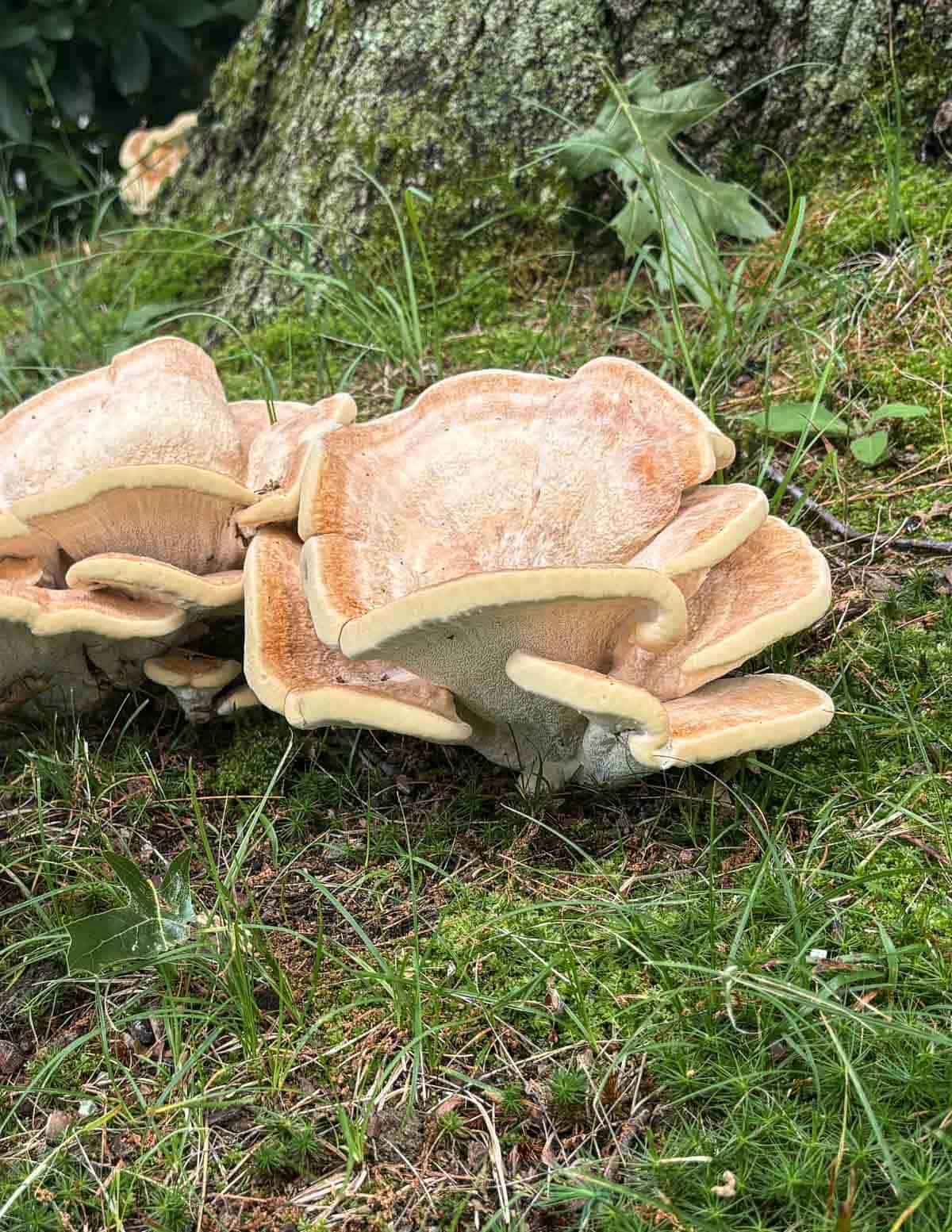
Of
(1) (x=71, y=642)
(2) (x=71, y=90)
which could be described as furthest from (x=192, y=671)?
(2) (x=71, y=90)

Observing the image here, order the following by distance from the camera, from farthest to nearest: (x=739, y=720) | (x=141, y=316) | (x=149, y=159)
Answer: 1. (x=149, y=159)
2. (x=141, y=316)
3. (x=739, y=720)

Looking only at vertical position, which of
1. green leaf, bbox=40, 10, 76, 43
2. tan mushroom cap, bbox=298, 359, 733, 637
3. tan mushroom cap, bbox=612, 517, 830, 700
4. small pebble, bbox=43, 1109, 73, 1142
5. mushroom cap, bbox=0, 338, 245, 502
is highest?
green leaf, bbox=40, 10, 76, 43

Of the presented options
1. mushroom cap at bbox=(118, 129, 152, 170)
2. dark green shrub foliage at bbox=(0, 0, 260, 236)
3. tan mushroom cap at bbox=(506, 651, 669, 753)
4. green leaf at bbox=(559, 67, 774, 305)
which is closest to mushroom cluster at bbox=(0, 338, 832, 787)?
tan mushroom cap at bbox=(506, 651, 669, 753)

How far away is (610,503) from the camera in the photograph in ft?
8.91

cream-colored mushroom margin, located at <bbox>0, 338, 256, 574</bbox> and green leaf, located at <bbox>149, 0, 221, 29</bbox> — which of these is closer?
cream-colored mushroom margin, located at <bbox>0, 338, 256, 574</bbox>

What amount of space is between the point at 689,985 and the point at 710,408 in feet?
6.30

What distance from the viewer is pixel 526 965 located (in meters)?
2.26

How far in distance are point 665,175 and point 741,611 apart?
2196mm

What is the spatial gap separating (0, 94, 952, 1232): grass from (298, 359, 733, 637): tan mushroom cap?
0.54 meters

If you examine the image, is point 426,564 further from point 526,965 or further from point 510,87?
point 510,87

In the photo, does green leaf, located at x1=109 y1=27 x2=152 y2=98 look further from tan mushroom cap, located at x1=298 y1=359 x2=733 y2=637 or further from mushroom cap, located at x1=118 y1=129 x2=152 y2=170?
tan mushroom cap, located at x1=298 y1=359 x2=733 y2=637

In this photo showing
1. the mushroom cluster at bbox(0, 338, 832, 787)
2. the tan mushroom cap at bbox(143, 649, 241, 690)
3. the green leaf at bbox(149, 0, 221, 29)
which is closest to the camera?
the mushroom cluster at bbox(0, 338, 832, 787)

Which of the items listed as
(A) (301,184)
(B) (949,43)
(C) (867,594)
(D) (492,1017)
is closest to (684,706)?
(D) (492,1017)

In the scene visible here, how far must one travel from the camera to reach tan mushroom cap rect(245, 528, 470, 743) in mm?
2334
